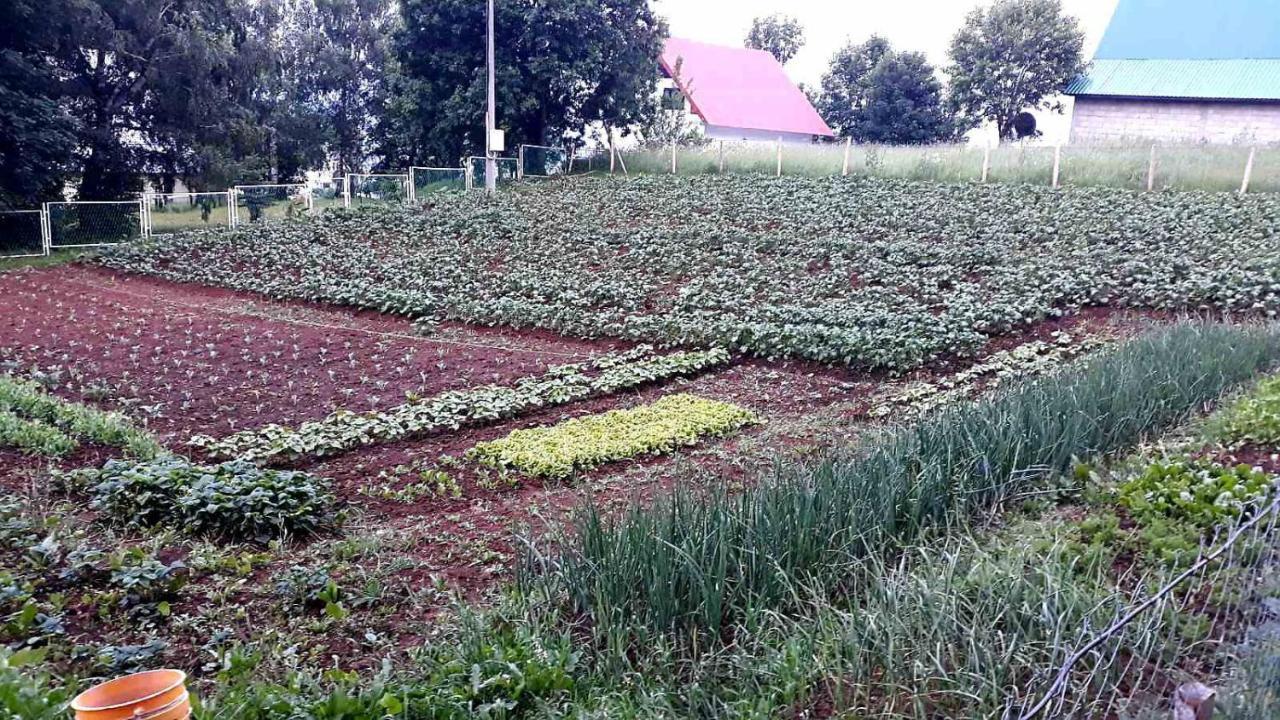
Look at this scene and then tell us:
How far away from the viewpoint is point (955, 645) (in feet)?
10.3

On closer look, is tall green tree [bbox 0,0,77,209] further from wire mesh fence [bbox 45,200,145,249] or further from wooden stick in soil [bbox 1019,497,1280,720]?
wooden stick in soil [bbox 1019,497,1280,720]

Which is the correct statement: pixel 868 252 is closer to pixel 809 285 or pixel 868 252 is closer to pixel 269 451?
pixel 809 285

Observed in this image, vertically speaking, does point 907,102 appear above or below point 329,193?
above

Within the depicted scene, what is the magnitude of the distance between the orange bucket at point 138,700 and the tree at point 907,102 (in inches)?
1554

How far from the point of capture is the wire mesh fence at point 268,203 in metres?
21.8

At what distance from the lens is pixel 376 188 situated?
23.9 m

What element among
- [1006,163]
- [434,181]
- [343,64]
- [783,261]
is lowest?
[783,261]

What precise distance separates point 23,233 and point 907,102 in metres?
32.7

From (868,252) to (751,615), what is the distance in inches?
455

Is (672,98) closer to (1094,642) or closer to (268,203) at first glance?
(268,203)

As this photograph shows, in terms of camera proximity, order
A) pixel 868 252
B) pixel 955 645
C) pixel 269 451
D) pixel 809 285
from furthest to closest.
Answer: pixel 868 252, pixel 809 285, pixel 269 451, pixel 955 645

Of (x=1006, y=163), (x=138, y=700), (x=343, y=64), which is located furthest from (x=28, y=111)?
(x=1006, y=163)

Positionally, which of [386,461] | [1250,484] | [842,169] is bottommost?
[386,461]

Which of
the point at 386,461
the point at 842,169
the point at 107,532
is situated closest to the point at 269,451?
the point at 386,461
